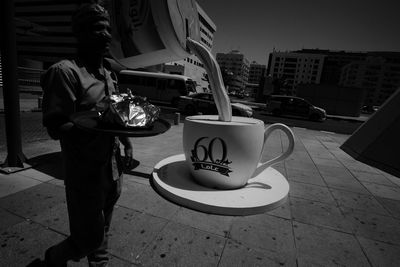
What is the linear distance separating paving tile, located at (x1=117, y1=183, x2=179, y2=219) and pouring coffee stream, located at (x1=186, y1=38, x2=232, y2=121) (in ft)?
4.47

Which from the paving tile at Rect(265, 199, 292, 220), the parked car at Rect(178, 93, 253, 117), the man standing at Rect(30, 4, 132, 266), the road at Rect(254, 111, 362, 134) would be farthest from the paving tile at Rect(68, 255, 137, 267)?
the road at Rect(254, 111, 362, 134)

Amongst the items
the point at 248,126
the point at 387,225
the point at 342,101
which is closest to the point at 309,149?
the point at 387,225

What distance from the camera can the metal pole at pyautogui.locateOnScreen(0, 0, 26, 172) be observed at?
10.3 ft

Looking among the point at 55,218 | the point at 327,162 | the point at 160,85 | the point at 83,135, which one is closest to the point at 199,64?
the point at 160,85

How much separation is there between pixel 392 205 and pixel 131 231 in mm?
3621

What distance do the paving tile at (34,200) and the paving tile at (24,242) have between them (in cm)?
25

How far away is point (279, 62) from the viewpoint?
10925 cm

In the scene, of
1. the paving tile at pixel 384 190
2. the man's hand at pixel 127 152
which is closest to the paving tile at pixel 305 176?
the paving tile at pixel 384 190

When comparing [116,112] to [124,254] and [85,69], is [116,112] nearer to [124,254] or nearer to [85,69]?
[85,69]

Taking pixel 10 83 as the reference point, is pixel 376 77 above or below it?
above

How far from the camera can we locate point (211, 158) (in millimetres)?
2918

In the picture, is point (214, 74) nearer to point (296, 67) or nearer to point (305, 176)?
point (305, 176)

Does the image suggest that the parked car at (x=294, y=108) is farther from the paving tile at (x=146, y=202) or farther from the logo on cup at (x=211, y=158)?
the paving tile at (x=146, y=202)

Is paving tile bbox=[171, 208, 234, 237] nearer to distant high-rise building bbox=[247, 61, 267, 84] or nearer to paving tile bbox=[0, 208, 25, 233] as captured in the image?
paving tile bbox=[0, 208, 25, 233]
